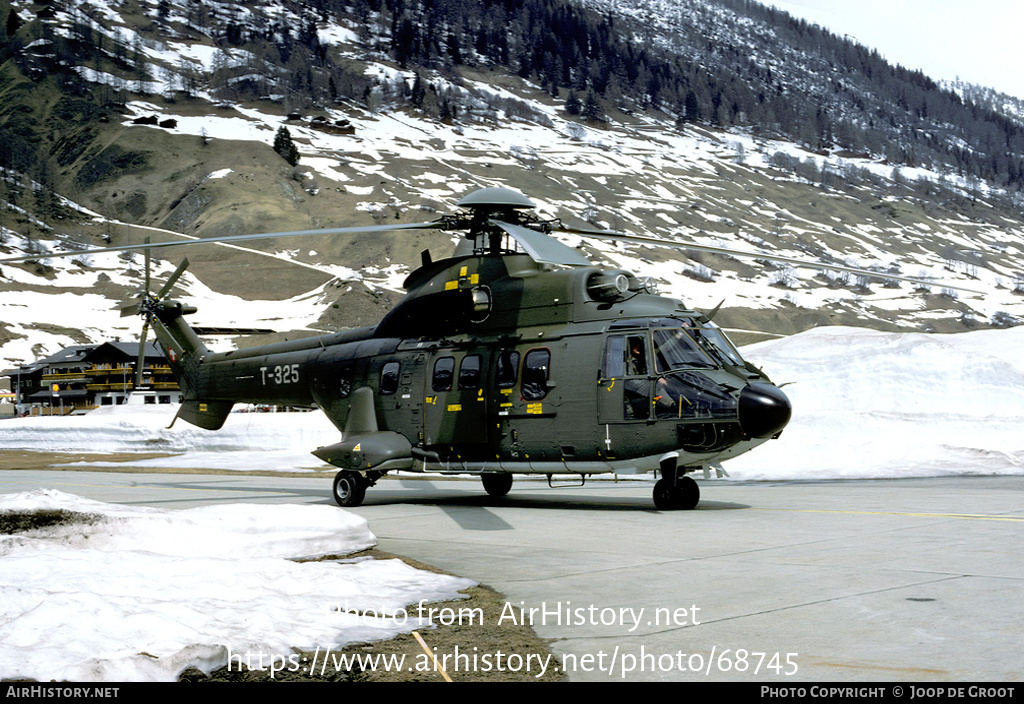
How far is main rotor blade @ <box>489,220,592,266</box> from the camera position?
1489 centimetres

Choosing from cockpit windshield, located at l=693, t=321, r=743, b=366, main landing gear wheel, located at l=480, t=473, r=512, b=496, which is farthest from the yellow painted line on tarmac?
main landing gear wheel, located at l=480, t=473, r=512, b=496

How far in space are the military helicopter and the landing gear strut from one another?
0.07 ft

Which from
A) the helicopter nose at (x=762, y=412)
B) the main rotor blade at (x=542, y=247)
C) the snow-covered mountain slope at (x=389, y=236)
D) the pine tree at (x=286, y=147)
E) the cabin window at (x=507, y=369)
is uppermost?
the pine tree at (x=286, y=147)

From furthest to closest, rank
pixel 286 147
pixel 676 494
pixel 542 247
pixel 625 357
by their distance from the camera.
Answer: pixel 286 147
pixel 542 247
pixel 625 357
pixel 676 494

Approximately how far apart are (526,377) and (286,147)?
6478 inches

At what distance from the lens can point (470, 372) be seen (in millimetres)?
17094

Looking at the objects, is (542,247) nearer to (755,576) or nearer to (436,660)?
(755,576)

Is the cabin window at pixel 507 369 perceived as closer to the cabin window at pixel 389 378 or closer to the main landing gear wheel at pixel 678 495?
the cabin window at pixel 389 378

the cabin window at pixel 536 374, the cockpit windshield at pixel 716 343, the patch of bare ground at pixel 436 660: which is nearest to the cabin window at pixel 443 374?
the cabin window at pixel 536 374

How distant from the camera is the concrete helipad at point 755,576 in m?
5.48

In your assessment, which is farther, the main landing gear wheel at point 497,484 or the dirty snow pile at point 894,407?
the dirty snow pile at point 894,407

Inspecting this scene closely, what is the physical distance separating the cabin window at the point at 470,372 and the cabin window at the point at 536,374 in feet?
3.46

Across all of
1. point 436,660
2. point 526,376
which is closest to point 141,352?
point 526,376
